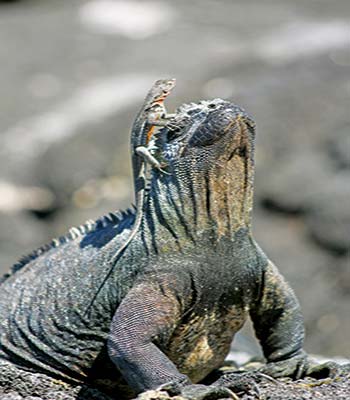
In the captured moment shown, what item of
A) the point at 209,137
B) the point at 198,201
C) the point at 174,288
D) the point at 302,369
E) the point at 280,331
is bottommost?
the point at 302,369

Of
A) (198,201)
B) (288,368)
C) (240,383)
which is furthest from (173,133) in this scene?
(288,368)

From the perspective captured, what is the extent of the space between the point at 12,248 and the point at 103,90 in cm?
578

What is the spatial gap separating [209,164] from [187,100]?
13.7 m

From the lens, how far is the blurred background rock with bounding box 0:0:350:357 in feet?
53.4

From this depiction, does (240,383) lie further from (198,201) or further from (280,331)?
(198,201)

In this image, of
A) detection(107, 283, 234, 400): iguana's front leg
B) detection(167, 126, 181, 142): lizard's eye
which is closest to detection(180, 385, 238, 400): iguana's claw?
detection(107, 283, 234, 400): iguana's front leg

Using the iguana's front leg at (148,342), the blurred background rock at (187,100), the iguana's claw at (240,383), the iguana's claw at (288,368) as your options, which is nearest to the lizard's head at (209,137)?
the iguana's front leg at (148,342)

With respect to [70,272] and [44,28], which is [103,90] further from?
[70,272]

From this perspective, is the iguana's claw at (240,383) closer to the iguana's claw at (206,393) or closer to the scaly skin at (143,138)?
the iguana's claw at (206,393)

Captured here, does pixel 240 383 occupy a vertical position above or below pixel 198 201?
below

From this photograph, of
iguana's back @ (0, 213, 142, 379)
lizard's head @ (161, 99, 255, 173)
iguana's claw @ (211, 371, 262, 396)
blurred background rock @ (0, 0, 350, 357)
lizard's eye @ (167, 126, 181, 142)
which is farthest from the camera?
blurred background rock @ (0, 0, 350, 357)

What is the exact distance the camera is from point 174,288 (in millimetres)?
6418

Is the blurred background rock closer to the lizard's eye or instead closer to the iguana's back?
the iguana's back

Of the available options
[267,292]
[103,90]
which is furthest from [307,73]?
[267,292]
